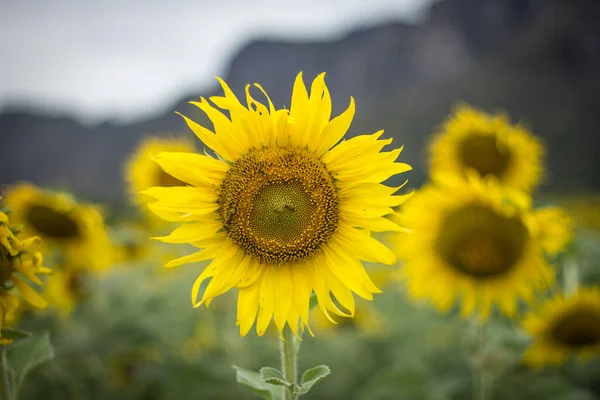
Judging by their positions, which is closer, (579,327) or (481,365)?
(481,365)

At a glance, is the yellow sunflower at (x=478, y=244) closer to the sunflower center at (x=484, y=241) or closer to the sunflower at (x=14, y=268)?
the sunflower center at (x=484, y=241)

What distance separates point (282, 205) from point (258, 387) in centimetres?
79

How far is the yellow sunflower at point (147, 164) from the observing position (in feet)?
18.1

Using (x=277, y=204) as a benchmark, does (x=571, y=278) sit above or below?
above

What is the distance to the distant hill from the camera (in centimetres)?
4922

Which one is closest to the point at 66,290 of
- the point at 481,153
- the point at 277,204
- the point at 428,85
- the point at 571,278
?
the point at 277,204

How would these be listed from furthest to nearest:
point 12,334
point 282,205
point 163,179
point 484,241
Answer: point 163,179, point 484,241, point 282,205, point 12,334

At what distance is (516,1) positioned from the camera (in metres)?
128

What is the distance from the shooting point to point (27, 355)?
2.14m

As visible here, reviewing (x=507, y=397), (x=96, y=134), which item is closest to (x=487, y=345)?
(x=507, y=397)

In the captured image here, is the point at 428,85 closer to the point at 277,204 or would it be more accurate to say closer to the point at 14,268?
the point at 277,204

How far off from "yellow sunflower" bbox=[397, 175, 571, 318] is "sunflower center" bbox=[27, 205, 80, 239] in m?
3.10

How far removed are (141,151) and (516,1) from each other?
146826mm

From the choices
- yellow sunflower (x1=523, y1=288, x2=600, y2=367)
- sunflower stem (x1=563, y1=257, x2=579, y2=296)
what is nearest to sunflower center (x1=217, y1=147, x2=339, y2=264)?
yellow sunflower (x1=523, y1=288, x2=600, y2=367)
